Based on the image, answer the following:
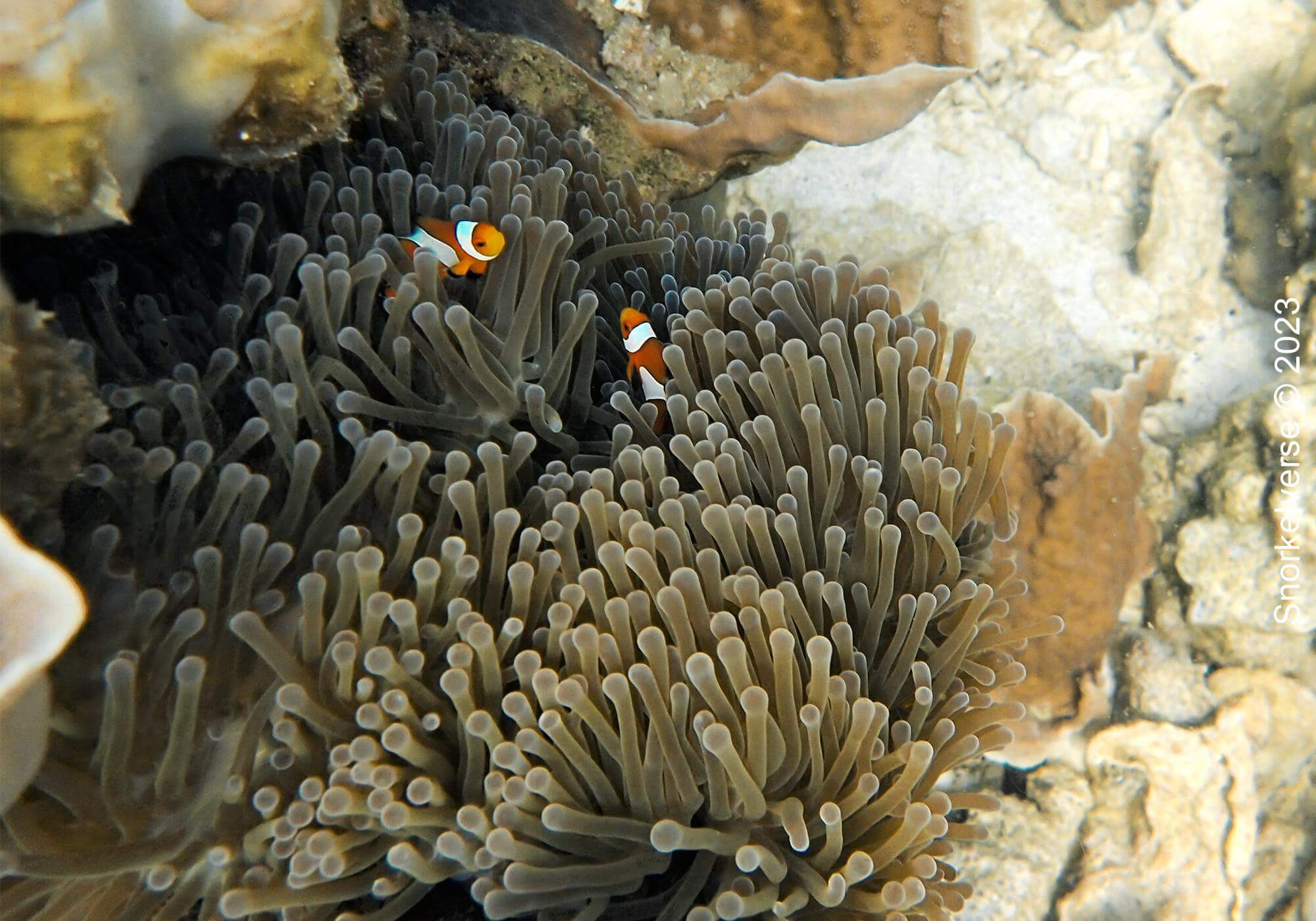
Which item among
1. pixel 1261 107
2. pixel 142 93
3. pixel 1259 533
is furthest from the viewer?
pixel 1261 107

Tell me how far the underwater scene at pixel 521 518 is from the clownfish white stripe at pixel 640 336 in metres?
0.01

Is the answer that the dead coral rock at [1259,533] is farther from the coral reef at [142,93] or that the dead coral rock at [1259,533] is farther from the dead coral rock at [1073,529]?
the coral reef at [142,93]

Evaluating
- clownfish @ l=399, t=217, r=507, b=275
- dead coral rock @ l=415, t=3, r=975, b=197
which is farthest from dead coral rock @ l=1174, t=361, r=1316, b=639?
clownfish @ l=399, t=217, r=507, b=275

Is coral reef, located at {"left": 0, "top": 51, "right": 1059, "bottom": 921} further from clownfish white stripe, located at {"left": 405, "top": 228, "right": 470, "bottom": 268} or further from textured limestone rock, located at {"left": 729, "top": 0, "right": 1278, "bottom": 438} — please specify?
textured limestone rock, located at {"left": 729, "top": 0, "right": 1278, "bottom": 438}

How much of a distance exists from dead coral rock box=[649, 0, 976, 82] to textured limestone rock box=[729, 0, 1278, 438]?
1370 mm

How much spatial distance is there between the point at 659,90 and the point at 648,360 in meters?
1.46

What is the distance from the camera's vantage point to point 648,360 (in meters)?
2.23

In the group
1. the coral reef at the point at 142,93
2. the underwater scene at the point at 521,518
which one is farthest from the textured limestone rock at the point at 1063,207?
the coral reef at the point at 142,93

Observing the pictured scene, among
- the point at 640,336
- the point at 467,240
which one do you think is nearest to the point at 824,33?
the point at 640,336

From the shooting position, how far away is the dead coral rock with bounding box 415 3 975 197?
3053 millimetres

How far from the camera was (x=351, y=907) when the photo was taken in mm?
1676

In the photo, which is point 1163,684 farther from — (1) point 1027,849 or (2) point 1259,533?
(1) point 1027,849

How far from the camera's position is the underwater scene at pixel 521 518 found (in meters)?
1.55

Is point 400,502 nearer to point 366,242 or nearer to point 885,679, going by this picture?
point 366,242
